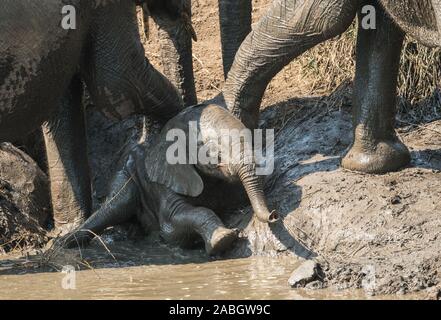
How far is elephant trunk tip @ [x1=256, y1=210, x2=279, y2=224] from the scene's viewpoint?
21.1 ft

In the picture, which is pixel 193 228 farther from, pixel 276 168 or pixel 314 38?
pixel 314 38

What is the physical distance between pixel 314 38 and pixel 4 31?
1.52 meters

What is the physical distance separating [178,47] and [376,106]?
54.7 inches

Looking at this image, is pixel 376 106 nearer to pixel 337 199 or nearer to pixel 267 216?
pixel 337 199

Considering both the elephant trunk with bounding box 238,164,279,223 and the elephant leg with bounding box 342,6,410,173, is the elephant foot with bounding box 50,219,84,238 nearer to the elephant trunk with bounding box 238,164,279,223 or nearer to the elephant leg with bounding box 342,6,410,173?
the elephant trunk with bounding box 238,164,279,223

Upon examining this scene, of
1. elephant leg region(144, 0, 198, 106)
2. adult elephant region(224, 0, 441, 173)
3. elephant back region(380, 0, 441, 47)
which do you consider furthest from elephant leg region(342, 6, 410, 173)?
elephant leg region(144, 0, 198, 106)

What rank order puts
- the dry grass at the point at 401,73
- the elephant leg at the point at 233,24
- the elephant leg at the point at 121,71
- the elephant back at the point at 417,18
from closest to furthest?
the elephant back at the point at 417,18, the elephant leg at the point at 121,71, the dry grass at the point at 401,73, the elephant leg at the point at 233,24

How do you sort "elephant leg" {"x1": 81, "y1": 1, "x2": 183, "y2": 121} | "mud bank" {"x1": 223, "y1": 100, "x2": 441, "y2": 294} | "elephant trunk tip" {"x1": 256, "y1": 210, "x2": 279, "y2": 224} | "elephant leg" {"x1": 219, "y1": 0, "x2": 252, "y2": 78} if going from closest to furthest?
1. "mud bank" {"x1": 223, "y1": 100, "x2": 441, "y2": 294}
2. "elephant trunk tip" {"x1": 256, "y1": 210, "x2": 279, "y2": 224}
3. "elephant leg" {"x1": 81, "y1": 1, "x2": 183, "y2": 121}
4. "elephant leg" {"x1": 219, "y1": 0, "x2": 252, "y2": 78}

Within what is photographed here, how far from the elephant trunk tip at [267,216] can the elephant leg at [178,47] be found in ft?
4.46

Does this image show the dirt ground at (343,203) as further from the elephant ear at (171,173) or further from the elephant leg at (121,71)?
the elephant leg at (121,71)

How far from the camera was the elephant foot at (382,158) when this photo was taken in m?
6.77

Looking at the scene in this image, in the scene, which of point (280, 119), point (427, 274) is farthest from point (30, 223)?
point (427, 274)

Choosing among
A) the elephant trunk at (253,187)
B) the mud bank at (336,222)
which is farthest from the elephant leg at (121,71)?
the elephant trunk at (253,187)

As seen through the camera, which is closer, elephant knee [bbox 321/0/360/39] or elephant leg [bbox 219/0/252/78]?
elephant knee [bbox 321/0/360/39]
